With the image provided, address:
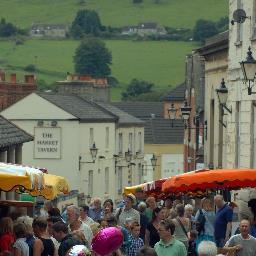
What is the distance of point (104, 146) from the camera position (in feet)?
206

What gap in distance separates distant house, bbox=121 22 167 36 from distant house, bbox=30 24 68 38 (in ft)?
26.1

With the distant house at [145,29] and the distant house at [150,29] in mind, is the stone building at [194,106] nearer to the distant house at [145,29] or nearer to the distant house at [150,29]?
the distant house at [150,29]

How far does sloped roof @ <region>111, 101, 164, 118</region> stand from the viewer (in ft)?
332

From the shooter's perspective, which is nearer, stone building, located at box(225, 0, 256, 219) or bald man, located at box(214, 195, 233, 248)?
bald man, located at box(214, 195, 233, 248)

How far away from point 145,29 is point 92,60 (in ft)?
102

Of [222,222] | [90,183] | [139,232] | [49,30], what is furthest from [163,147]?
[49,30]

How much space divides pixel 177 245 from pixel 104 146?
44581 millimetres

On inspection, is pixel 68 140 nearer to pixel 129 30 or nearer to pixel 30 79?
pixel 30 79

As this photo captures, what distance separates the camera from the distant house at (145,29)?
610 feet

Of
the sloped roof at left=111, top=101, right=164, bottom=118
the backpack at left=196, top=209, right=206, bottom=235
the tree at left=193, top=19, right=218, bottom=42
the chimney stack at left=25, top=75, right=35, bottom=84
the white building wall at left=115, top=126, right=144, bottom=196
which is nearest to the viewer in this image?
the backpack at left=196, top=209, right=206, bottom=235

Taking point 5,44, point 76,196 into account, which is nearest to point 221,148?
point 76,196

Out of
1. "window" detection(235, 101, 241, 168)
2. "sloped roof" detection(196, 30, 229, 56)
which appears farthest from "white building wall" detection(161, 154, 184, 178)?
"window" detection(235, 101, 241, 168)

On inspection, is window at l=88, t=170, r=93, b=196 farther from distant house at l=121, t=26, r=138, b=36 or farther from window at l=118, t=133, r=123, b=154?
distant house at l=121, t=26, r=138, b=36

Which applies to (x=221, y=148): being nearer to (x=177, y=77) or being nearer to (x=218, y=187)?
(x=218, y=187)
